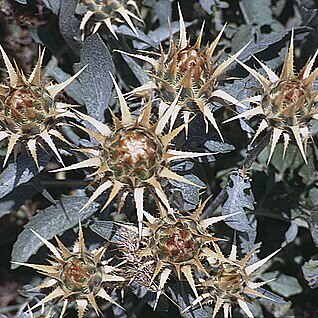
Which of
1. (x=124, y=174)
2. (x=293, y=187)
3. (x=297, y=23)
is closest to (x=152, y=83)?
(x=124, y=174)

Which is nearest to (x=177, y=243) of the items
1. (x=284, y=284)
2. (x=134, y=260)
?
(x=134, y=260)

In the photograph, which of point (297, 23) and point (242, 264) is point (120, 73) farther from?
point (242, 264)

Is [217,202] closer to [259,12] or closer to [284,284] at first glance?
[284,284]

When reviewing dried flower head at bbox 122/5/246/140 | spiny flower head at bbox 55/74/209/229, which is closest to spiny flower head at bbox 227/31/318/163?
dried flower head at bbox 122/5/246/140

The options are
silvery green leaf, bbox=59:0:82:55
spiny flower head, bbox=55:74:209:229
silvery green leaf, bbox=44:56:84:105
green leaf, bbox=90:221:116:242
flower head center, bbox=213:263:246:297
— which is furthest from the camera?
silvery green leaf, bbox=44:56:84:105

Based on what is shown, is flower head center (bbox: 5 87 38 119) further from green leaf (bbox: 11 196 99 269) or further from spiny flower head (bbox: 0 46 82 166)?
green leaf (bbox: 11 196 99 269)

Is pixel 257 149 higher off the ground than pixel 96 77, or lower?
lower
